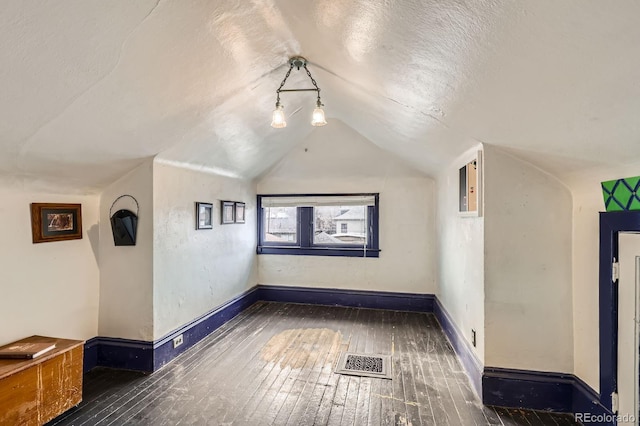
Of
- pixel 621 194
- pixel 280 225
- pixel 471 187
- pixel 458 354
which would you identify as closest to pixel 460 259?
pixel 471 187

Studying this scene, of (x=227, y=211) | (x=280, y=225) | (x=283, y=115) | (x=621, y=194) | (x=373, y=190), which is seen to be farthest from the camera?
(x=280, y=225)

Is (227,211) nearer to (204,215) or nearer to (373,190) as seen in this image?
(204,215)

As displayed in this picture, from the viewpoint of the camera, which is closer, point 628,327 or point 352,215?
point 628,327

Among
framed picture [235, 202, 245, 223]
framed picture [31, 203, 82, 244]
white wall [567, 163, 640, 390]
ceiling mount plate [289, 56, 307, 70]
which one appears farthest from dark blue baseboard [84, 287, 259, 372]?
white wall [567, 163, 640, 390]

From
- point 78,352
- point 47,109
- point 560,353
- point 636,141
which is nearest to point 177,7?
point 47,109

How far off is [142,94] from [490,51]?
Answer: 1.88 m

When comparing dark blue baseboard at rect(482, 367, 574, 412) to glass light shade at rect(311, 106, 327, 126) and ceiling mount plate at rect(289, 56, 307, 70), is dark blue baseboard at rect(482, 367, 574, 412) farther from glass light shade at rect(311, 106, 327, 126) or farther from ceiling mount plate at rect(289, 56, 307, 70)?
ceiling mount plate at rect(289, 56, 307, 70)

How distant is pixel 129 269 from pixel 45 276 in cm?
57

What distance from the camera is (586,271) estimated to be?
208cm

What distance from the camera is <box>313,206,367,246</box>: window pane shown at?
4.73 metres

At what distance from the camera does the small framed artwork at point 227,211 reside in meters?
3.89

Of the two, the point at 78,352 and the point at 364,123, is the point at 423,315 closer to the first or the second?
the point at 364,123

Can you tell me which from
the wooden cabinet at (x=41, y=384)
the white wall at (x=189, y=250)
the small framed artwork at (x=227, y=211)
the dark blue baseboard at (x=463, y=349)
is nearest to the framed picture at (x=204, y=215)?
the white wall at (x=189, y=250)

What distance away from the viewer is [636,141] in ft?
4.66
